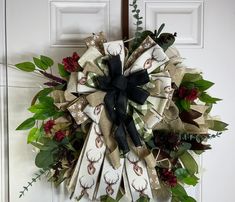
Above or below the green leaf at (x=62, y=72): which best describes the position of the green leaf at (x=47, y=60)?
above

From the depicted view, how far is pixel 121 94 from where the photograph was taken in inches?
29.0

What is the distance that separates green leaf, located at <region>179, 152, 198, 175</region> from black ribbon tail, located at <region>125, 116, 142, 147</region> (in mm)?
131

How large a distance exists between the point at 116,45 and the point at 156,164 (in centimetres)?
32

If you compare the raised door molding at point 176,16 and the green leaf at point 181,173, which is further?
the raised door molding at point 176,16

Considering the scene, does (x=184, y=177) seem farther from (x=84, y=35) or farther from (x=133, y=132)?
(x=84, y=35)

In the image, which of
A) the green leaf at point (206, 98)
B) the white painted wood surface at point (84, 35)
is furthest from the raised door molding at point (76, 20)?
the green leaf at point (206, 98)

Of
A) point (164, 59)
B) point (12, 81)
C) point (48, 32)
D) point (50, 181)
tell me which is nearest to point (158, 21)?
→ point (164, 59)

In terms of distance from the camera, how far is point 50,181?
0.88 m

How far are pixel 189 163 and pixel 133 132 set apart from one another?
0.17 meters

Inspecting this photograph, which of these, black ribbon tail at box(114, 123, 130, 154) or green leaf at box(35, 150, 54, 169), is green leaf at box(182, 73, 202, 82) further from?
green leaf at box(35, 150, 54, 169)

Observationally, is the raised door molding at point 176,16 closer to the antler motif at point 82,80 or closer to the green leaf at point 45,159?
the antler motif at point 82,80

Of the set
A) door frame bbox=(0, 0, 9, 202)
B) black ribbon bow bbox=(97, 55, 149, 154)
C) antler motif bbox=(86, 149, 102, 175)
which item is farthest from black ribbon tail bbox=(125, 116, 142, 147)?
door frame bbox=(0, 0, 9, 202)

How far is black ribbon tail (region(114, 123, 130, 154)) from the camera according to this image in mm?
734

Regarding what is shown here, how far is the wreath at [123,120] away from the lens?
737mm
